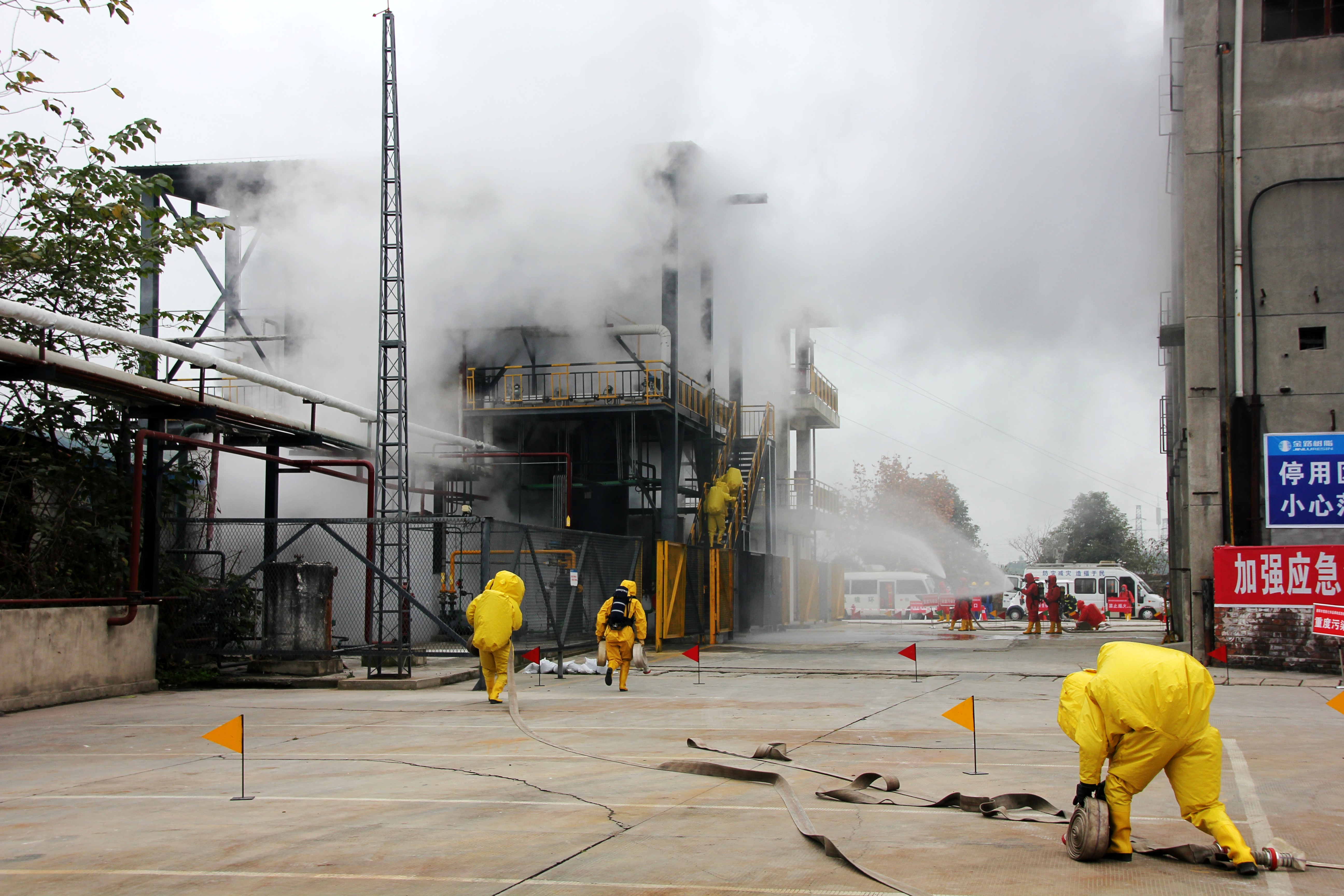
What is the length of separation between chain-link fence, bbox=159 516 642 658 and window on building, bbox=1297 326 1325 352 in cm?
1165

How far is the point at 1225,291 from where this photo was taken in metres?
18.5

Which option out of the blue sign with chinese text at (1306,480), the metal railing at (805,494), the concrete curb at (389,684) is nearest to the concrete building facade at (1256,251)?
the blue sign with chinese text at (1306,480)

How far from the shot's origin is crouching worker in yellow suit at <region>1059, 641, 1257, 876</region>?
15.8ft

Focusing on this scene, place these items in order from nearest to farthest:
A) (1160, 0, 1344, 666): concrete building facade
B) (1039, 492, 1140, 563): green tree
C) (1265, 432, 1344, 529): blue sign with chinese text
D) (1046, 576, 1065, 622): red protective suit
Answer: (1265, 432, 1344, 529): blue sign with chinese text < (1160, 0, 1344, 666): concrete building facade < (1046, 576, 1065, 622): red protective suit < (1039, 492, 1140, 563): green tree

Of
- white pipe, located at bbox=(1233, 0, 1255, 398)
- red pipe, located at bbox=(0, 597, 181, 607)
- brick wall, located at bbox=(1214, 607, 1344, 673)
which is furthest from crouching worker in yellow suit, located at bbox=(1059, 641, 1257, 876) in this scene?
white pipe, located at bbox=(1233, 0, 1255, 398)

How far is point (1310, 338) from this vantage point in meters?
18.2

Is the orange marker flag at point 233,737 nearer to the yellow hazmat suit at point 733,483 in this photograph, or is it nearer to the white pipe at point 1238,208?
the white pipe at point 1238,208

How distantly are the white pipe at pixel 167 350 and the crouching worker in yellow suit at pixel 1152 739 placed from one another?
39.6 ft

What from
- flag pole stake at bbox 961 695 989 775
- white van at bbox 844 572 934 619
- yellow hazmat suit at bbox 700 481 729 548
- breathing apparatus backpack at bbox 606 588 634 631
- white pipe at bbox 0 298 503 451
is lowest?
white van at bbox 844 572 934 619

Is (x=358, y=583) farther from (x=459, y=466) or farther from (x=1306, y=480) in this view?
(x=1306, y=480)

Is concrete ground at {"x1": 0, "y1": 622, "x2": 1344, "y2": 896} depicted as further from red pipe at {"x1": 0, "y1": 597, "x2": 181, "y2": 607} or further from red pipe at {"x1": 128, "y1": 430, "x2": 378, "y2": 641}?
red pipe at {"x1": 128, "y1": 430, "x2": 378, "y2": 641}

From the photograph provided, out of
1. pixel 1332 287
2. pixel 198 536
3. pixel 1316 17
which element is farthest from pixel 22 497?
pixel 1316 17

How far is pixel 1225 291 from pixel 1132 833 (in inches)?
588

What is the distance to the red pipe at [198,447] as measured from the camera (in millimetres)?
14109
